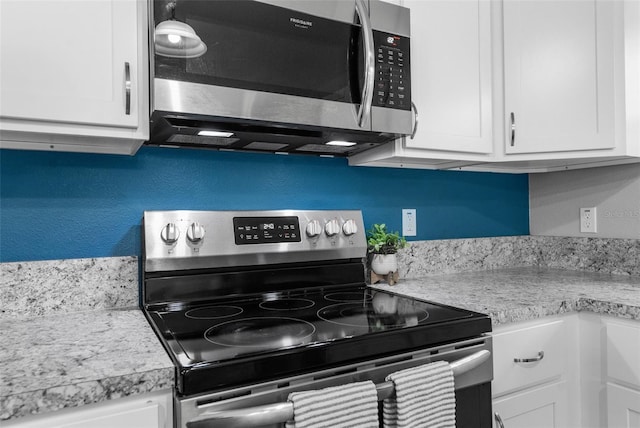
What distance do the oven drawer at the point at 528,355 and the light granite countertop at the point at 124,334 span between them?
5cm

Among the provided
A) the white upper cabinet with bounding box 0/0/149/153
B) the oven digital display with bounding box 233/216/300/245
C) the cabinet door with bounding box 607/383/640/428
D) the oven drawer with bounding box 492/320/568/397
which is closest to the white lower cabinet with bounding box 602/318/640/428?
the cabinet door with bounding box 607/383/640/428

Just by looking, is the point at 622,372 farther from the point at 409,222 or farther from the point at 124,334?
the point at 124,334

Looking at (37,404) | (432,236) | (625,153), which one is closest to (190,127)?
(37,404)

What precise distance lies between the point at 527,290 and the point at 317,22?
1.12m

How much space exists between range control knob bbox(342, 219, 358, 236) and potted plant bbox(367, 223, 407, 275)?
12 centimetres

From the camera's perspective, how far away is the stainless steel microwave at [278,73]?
1115 millimetres

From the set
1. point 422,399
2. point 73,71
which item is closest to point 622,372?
point 422,399

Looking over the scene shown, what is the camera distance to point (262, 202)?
1603 mm

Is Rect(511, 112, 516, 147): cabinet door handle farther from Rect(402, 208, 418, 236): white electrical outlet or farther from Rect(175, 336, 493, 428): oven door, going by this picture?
Rect(175, 336, 493, 428): oven door

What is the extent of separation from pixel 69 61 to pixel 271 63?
0.49 metres

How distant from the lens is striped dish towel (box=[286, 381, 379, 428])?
859 mm

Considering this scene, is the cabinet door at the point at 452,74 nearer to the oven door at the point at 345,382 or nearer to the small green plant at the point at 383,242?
the small green plant at the point at 383,242

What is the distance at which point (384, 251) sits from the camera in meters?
1.66

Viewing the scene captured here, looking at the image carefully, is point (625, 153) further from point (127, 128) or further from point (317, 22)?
point (127, 128)
